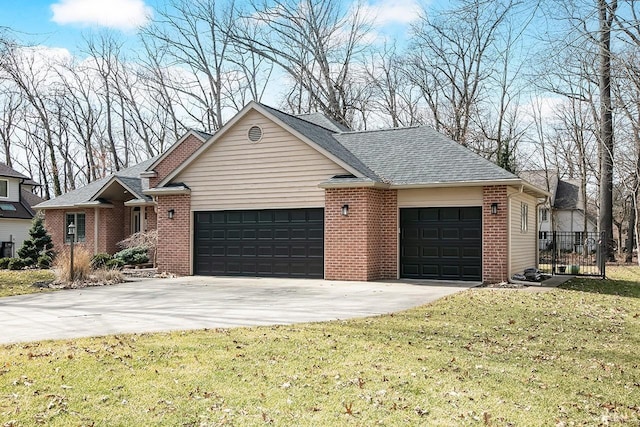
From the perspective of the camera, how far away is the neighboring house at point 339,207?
1535cm

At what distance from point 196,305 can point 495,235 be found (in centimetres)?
829

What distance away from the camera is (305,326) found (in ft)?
26.8

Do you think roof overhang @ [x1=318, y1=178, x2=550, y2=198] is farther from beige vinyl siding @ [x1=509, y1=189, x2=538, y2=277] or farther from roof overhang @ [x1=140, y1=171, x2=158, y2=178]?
roof overhang @ [x1=140, y1=171, x2=158, y2=178]

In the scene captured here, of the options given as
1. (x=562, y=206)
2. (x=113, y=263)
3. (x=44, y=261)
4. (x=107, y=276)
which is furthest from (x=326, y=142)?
(x=562, y=206)

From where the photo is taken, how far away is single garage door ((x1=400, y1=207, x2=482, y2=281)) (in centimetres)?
1534

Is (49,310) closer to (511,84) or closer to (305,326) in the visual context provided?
(305,326)

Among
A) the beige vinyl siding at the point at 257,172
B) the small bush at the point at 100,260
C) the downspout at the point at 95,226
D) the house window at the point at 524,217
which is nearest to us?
the beige vinyl siding at the point at 257,172

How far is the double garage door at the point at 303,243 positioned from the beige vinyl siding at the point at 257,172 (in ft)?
1.25

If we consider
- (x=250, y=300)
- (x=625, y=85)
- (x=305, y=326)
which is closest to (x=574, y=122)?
(x=625, y=85)

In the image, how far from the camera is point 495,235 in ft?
49.2

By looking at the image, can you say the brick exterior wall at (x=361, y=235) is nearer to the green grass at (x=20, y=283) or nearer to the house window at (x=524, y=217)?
the house window at (x=524, y=217)

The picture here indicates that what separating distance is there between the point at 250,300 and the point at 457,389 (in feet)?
22.9

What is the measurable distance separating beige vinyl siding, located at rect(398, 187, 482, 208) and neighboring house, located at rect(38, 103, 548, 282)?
0.03m

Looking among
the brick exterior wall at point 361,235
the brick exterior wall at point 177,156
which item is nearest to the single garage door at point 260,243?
the brick exterior wall at point 361,235
